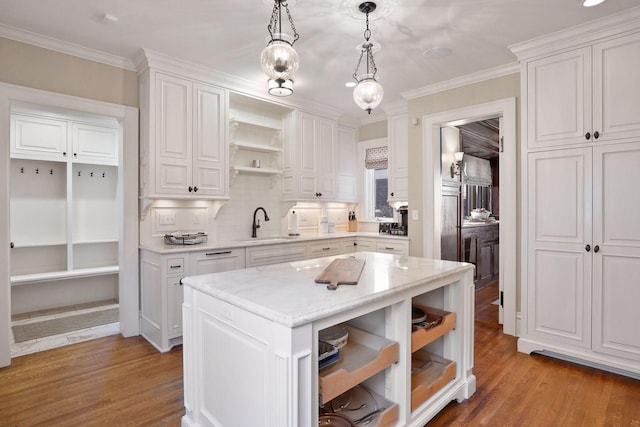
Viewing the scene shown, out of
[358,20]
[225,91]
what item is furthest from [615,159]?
[225,91]

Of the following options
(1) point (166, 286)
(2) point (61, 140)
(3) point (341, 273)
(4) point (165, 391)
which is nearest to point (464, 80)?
(3) point (341, 273)

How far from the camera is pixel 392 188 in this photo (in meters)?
4.68

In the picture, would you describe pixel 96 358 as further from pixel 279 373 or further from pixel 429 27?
pixel 429 27

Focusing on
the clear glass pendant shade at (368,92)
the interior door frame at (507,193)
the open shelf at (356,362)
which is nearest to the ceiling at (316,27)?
the interior door frame at (507,193)

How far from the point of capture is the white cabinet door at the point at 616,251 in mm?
2533

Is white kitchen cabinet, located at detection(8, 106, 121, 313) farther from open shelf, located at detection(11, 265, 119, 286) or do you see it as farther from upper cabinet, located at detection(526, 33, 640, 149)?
upper cabinet, located at detection(526, 33, 640, 149)

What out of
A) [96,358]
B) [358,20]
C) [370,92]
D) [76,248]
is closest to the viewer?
[370,92]

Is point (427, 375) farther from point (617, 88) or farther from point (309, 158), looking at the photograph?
point (309, 158)

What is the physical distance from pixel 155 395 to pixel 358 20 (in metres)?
3.06

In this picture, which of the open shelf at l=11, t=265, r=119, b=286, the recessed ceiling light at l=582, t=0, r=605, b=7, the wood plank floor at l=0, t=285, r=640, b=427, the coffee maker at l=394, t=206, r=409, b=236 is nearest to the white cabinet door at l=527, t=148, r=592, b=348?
the wood plank floor at l=0, t=285, r=640, b=427

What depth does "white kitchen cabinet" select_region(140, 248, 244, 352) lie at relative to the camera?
3.05 meters

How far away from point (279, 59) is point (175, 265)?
6.98ft

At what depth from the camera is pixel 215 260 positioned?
3387 mm

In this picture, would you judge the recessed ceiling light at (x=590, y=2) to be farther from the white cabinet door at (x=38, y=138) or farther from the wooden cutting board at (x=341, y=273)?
the white cabinet door at (x=38, y=138)
